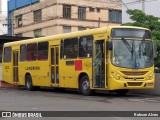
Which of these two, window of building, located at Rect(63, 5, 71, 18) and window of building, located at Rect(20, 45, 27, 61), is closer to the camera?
window of building, located at Rect(20, 45, 27, 61)

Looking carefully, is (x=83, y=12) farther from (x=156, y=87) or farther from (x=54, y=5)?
(x=156, y=87)

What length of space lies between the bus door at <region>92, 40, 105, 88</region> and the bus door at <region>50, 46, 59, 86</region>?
3.84 meters

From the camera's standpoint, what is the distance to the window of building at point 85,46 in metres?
22.2

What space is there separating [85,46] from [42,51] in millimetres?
5037

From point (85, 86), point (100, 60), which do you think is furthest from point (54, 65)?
point (100, 60)

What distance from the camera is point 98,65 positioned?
71.0 ft

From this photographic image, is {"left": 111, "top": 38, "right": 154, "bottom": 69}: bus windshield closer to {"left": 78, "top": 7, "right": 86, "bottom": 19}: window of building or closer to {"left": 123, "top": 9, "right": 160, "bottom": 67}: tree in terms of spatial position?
{"left": 123, "top": 9, "right": 160, "bottom": 67}: tree

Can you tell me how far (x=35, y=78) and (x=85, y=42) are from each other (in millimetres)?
6429

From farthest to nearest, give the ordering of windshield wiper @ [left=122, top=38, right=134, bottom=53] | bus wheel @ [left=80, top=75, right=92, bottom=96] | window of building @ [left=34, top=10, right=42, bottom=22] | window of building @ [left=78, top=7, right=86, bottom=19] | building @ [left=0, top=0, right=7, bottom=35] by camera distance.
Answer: building @ [left=0, top=0, right=7, bottom=35] < window of building @ [left=34, top=10, right=42, bottom=22] < window of building @ [left=78, top=7, right=86, bottom=19] < bus wheel @ [left=80, top=75, right=92, bottom=96] < windshield wiper @ [left=122, top=38, right=134, bottom=53]

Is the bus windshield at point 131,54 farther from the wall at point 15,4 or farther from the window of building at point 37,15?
the wall at point 15,4

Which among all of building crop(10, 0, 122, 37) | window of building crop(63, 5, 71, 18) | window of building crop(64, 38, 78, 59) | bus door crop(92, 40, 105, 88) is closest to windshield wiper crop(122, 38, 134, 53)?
bus door crop(92, 40, 105, 88)

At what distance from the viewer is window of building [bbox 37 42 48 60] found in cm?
2650

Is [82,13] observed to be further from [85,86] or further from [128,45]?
[128,45]

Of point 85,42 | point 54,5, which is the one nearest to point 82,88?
point 85,42
